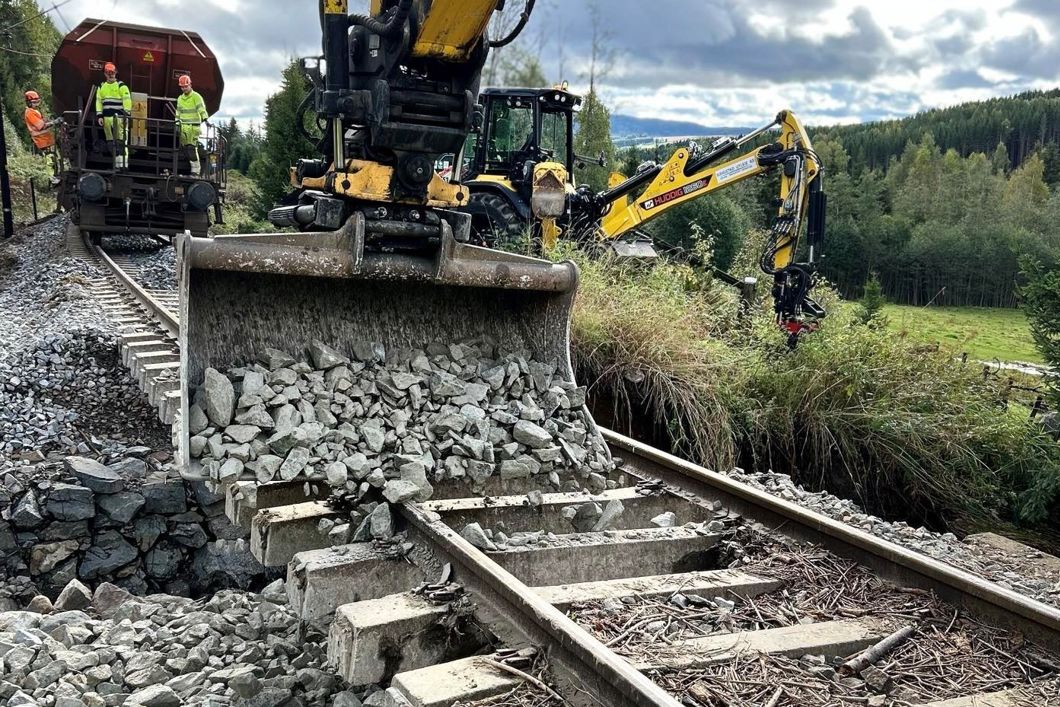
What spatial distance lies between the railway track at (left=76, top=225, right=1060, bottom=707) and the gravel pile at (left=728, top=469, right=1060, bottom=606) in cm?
71

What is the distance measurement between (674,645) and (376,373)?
81.7 inches

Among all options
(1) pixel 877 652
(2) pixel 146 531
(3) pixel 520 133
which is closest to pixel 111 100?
(3) pixel 520 133

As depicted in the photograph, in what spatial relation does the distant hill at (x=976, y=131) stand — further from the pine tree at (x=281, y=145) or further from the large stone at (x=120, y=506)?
the large stone at (x=120, y=506)

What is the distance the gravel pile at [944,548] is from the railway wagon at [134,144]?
9.50 metres

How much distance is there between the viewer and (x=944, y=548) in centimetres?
390

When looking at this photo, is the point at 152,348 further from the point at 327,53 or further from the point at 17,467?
the point at 327,53

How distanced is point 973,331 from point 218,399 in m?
7.16

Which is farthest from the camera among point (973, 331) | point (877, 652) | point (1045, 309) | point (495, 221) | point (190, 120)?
point (190, 120)

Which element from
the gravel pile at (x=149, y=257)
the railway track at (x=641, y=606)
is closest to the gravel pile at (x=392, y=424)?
the railway track at (x=641, y=606)

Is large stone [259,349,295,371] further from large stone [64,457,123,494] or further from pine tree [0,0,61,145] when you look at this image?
pine tree [0,0,61,145]

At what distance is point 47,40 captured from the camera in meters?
33.4

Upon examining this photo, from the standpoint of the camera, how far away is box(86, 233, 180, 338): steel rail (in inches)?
257

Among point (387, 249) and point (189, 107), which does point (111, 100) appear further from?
point (387, 249)

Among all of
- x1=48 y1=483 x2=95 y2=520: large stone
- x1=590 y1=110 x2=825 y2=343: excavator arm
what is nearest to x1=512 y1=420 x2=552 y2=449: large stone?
x1=48 y1=483 x2=95 y2=520: large stone
